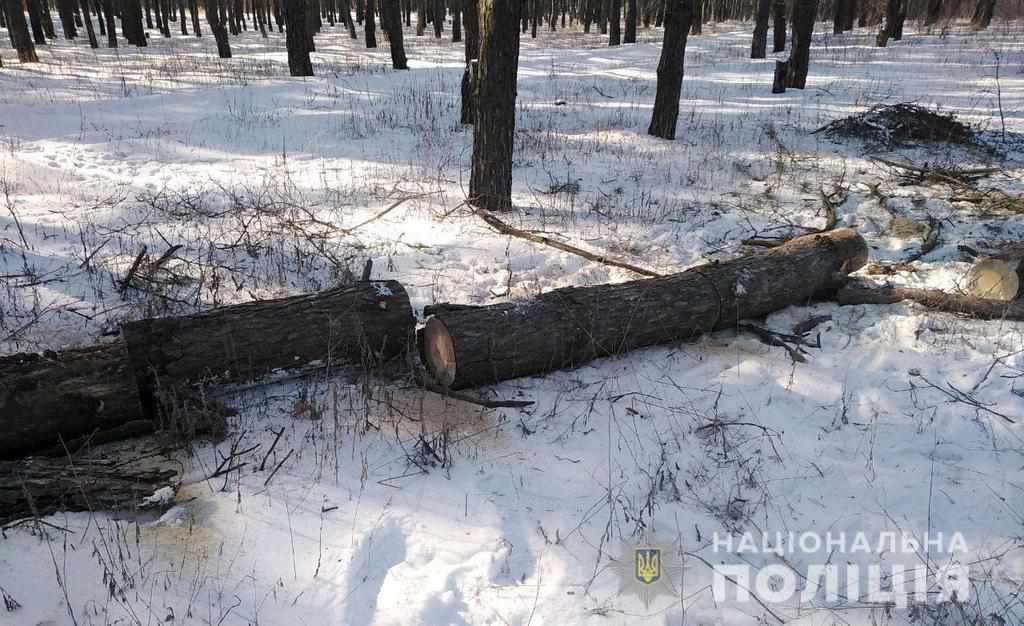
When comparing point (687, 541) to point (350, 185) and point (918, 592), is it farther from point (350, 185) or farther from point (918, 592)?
point (350, 185)

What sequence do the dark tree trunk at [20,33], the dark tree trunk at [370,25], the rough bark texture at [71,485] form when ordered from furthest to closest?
the dark tree trunk at [370,25] → the dark tree trunk at [20,33] → the rough bark texture at [71,485]

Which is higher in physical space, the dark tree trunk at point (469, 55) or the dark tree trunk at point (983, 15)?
the dark tree trunk at point (983, 15)

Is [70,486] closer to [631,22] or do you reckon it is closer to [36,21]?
[631,22]

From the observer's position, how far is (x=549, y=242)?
6.24 m

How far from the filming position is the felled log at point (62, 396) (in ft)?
10.3

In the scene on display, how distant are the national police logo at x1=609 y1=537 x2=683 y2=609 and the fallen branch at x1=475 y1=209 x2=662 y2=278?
2868mm

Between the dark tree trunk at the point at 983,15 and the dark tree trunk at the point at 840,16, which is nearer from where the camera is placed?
the dark tree trunk at the point at 840,16

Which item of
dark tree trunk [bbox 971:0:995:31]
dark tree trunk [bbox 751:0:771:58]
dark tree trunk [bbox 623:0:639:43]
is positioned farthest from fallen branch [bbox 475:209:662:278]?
dark tree trunk [bbox 971:0:995:31]

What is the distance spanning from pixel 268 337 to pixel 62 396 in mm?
1054

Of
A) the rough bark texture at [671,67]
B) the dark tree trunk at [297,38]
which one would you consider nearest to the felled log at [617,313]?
the rough bark texture at [671,67]

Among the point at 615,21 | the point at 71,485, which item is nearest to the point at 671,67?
the point at 71,485

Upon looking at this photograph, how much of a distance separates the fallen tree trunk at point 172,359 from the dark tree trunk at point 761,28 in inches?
727

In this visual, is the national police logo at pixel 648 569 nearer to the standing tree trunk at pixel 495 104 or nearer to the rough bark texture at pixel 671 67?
the standing tree trunk at pixel 495 104

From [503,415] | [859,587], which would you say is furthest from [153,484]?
[859,587]
